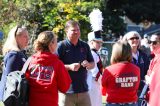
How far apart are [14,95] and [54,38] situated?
0.83 m

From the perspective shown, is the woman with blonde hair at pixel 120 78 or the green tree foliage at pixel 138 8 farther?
the green tree foliage at pixel 138 8

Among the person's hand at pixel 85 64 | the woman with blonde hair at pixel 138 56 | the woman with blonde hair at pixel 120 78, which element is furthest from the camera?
the woman with blonde hair at pixel 138 56

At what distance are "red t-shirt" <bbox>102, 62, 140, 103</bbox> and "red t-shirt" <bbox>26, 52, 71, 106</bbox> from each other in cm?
60

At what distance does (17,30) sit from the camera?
20.1ft

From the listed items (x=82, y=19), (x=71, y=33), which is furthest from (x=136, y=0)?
(x=71, y=33)

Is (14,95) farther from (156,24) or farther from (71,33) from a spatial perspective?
(156,24)

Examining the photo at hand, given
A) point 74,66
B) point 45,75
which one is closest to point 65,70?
point 45,75

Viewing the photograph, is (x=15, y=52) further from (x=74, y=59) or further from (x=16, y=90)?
(x=74, y=59)

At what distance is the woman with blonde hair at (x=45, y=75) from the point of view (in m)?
5.71

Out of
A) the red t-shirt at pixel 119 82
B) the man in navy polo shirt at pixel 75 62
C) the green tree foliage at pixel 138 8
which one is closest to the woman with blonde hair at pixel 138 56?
the man in navy polo shirt at pixel 75 62

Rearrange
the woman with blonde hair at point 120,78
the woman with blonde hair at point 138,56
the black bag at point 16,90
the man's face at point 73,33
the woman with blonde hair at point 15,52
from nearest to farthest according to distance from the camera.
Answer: the black bag at point 16,90, the woman with blonde hair at point 15,52, the woman with blonde hair at point 120,78, the man's face at point 73,33, the woman with blonde hair at point 138,56

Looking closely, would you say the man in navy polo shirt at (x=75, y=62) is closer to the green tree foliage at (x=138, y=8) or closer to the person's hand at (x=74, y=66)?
the person's hand at (x=74, y=66)

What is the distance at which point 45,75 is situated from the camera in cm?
575

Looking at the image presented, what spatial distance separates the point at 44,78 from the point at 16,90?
37 cm
